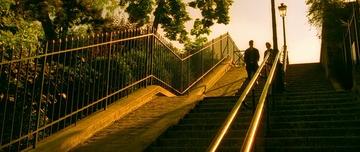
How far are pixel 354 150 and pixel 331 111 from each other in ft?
7.64

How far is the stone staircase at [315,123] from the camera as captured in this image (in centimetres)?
650

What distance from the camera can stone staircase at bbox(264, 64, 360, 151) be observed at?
6.50 meters

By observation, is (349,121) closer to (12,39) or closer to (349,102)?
(349,102)

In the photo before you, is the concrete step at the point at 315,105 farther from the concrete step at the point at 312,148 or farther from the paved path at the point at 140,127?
the concrete step at the point at 312,148

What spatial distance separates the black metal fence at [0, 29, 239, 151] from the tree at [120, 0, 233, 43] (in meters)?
13.5

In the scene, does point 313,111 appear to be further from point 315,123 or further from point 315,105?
point 315,123

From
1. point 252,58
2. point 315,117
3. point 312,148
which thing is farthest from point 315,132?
point 252,58

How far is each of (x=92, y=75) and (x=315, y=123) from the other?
5.31 meters

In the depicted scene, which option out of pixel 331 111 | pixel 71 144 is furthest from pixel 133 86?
pixel 331 111

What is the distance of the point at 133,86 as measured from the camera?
32.9 ft

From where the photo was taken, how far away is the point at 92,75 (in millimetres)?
10594

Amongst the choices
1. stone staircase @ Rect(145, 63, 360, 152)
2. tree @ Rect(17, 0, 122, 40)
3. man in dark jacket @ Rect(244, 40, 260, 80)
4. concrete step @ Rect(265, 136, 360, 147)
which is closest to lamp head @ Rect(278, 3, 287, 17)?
man in dark jacket @ Rect(244, 40, 260, 80)

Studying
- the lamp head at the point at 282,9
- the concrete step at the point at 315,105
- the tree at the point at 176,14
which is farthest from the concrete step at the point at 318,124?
the tree at the point at 176,14

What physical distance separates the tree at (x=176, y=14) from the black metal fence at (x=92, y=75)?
44.4 ft
